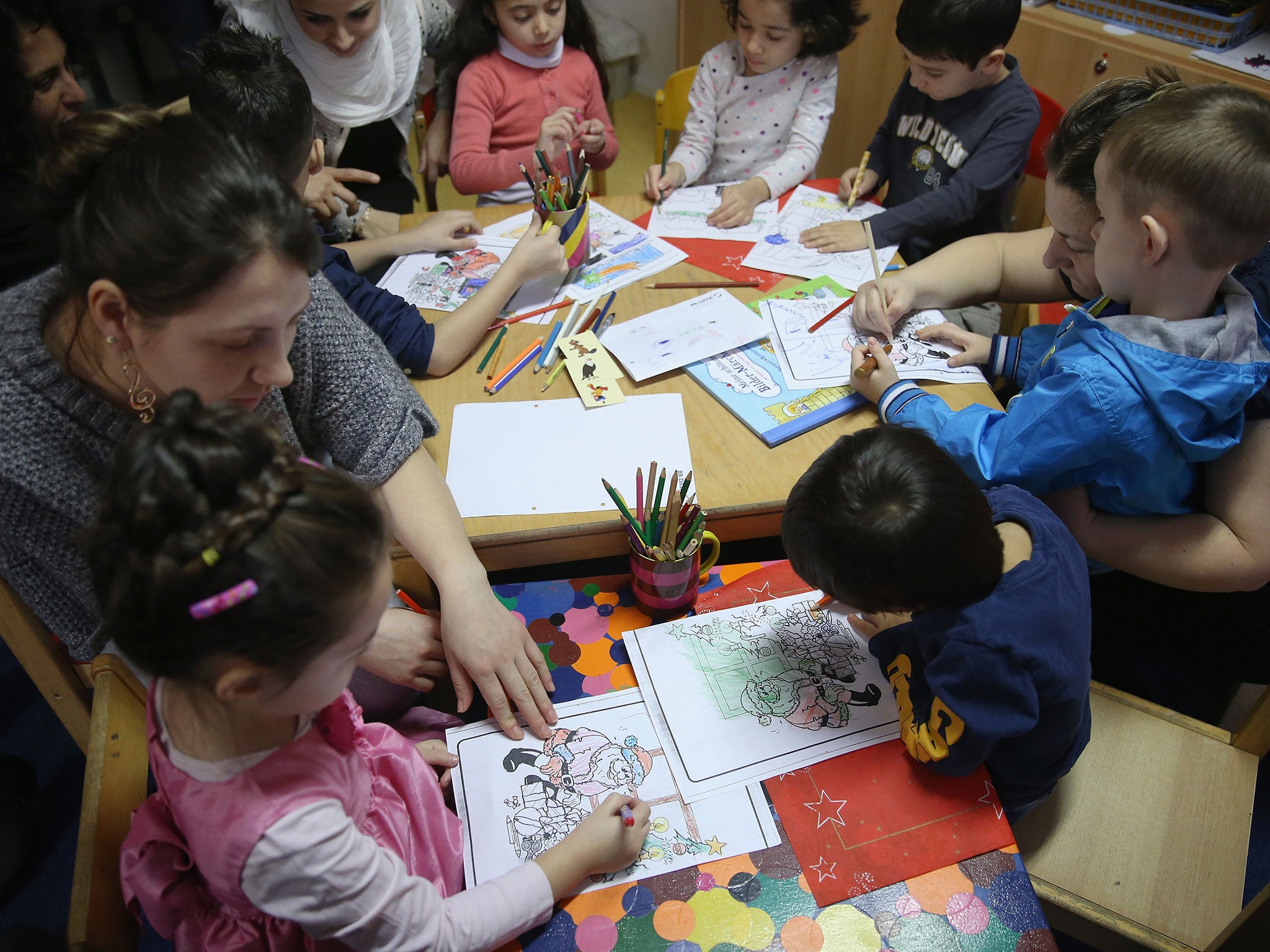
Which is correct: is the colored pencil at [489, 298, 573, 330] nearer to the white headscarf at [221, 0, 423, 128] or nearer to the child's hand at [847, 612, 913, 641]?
the child's hand at [847, 612, 913, 641]

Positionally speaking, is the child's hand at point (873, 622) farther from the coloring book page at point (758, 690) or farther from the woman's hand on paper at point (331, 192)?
the woman's hand on paper at point (331, 192)

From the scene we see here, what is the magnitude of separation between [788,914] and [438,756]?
17.1 inches

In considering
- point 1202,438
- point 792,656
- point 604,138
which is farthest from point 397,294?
point 1202,438

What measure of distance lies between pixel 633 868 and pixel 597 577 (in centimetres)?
39

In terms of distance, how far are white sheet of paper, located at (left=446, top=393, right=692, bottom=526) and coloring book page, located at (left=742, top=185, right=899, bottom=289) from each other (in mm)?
472

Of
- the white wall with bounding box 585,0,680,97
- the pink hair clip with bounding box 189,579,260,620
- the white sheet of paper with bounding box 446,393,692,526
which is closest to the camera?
the pink hair clip with bounding box 189,579,260,620

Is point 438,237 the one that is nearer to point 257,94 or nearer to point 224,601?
point 257,94

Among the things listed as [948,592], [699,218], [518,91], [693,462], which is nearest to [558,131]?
[518,91]

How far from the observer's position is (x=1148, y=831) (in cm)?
103

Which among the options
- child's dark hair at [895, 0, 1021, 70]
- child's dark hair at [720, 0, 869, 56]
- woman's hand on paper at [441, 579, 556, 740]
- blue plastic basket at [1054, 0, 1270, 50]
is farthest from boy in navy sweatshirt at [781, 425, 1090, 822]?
blue plastic basket at [1054, 0, 1270, 50]

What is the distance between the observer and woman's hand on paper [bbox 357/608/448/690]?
1.02 m

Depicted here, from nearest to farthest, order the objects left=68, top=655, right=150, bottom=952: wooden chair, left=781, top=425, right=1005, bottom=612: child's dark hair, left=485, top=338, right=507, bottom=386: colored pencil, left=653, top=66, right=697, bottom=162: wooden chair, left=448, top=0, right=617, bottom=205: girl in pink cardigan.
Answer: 1. left=68, top=655, right=150, bottom=952: wooden chair
2. left=781, top=425, right=1005, bottom=612: child's dark hair
3. left=485, top=338, right=507, bottom=386: colored pencil
4. left=448, top=0, right=617, bottom=205: girl in pink cardigan
5. left=653, top=66, right=697, bottom=162: wooden chair


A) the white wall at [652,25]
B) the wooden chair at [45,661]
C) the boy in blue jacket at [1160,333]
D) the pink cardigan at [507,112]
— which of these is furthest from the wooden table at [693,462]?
the white wall at [652,25]

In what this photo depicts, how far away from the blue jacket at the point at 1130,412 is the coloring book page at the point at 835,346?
0.21 m
